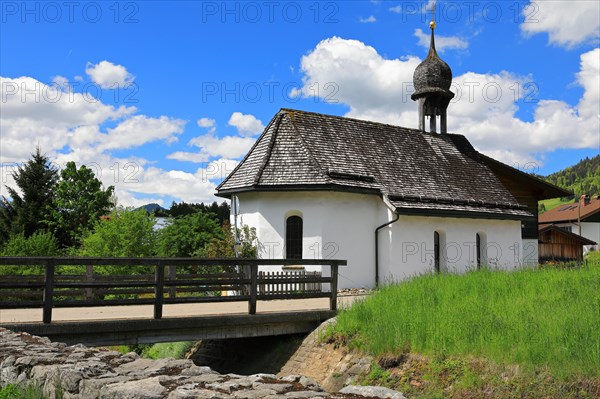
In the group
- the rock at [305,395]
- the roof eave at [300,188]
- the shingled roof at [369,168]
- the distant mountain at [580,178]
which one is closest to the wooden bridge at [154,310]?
the roof eave at [300,188]

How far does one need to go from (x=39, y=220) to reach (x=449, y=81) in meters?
28.1

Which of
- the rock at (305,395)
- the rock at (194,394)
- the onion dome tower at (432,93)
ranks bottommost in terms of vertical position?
the rock at (305,395)

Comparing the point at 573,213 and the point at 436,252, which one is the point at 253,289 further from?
the point at 573,213

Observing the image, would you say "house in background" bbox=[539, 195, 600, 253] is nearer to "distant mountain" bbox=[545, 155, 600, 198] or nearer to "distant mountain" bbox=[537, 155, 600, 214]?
"distant mountain" bbox=[537, 155, 600, 214]

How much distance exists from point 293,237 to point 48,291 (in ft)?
33.0

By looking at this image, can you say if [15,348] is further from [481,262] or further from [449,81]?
[449,81]

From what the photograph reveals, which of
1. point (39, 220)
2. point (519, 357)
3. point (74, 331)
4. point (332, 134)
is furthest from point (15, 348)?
point (39, 220)

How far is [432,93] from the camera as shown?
1052 inches

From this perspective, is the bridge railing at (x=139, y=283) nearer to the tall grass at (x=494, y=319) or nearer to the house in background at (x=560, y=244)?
the tall grass at (x=494, y=319)

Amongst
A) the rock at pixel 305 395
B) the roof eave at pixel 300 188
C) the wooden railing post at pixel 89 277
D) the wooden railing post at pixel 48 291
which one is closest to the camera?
the rock at pixel 305 395

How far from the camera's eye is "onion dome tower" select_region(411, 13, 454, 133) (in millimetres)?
26953

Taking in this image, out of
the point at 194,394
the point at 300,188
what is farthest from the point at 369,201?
the point at 194,394

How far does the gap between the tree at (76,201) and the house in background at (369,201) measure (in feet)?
79.6

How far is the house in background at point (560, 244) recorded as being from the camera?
4071cm
